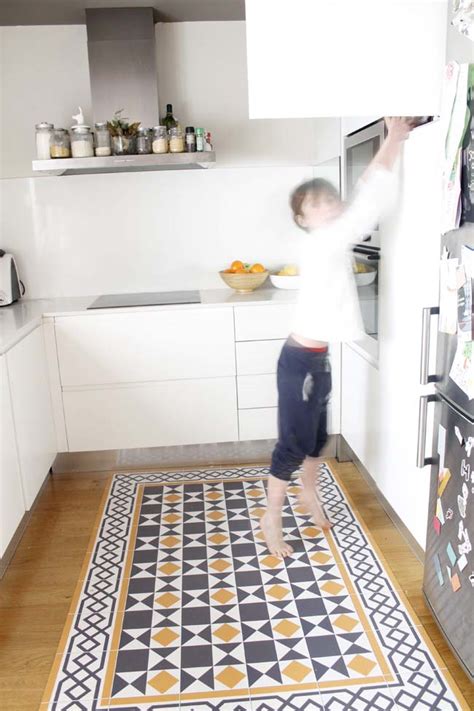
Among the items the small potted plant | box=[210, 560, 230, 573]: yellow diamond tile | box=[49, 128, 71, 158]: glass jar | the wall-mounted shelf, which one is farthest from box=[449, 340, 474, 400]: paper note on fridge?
box=[49, 128, 71, 158]: glass jar

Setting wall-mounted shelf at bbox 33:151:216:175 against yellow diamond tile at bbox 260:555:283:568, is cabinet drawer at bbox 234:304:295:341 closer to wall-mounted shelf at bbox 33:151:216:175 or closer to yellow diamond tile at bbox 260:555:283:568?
wall-mounted shelf at bbox 33:151:216:175

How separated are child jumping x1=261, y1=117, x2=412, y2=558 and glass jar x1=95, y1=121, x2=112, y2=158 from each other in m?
1.17

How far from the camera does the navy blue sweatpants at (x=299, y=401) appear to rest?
7.36 feet

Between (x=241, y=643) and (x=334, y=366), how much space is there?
1.52 m

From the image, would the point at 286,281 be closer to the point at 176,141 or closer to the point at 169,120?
the point at 176,141

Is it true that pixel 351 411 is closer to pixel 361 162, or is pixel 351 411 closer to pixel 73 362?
pixel 361 162

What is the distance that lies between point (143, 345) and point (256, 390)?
Answer: 0.57 meters

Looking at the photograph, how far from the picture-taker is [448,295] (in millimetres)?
1671

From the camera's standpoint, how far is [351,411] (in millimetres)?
2967

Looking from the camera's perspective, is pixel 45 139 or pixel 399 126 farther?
pixel 45 139

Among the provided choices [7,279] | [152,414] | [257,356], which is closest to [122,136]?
[7,279]

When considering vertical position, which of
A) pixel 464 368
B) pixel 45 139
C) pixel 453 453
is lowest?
pixel 453 453

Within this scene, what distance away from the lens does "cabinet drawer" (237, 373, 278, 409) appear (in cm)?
308

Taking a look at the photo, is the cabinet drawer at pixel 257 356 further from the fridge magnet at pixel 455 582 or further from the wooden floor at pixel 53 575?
the fridge magnet at pixel 455 582
